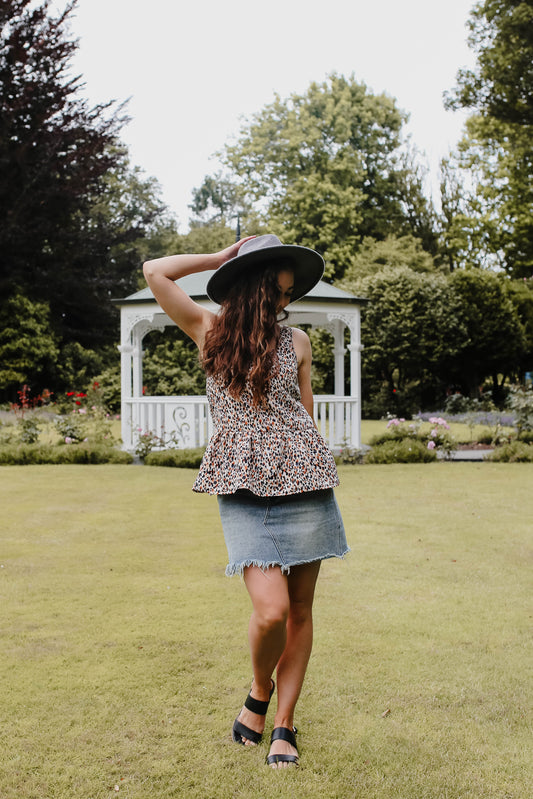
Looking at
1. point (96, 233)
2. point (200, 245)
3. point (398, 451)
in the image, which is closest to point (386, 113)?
point (200, 245)

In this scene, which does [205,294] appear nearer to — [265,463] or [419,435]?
[419,435]

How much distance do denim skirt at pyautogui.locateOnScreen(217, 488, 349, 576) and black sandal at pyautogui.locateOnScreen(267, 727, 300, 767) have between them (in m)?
0.59

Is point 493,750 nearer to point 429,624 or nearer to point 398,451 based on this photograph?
point 429,624

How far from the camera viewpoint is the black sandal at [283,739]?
104 inches

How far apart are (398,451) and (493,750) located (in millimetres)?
9243

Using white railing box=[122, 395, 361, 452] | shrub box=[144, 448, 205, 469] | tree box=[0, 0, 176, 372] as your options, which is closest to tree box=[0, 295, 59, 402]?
tree box=[0, 0, 176, 372]

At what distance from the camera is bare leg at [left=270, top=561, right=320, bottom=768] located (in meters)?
2.72

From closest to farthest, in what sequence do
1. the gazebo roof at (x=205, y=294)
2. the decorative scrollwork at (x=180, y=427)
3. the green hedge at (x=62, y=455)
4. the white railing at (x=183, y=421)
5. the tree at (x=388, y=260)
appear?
Result: the green hedge at (x=62, y=455) < the gazebo roof at (x=205, y=294) < the white railing at (x=183, y=421) < the decorative scrollwork at (x=180, y=427) < the tree at (x=388, y=260)

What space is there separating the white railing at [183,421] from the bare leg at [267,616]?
9328 mm

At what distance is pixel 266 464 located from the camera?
260 cm

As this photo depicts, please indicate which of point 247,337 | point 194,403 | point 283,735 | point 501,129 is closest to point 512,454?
point 194,403

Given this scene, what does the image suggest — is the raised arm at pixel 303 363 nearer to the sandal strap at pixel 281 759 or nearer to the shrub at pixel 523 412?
the sandal strap at pixel 281 759

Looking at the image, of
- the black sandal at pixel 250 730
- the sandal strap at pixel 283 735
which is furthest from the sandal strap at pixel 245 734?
the sandal strap at pixel 283 735

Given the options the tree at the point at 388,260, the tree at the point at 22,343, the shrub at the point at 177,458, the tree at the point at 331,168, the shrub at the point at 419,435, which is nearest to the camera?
the shrub at the point at 177,458
